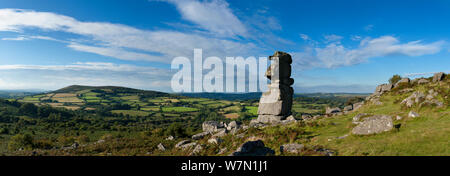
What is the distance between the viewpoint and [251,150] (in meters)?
12.1

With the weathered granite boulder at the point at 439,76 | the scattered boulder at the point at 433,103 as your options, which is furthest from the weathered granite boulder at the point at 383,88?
the scattered boulder at the point at 433,103

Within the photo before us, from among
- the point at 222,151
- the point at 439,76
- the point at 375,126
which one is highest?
the point at 439,76

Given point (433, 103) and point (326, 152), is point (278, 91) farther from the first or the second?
point (326, 152)

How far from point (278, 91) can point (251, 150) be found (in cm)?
1980

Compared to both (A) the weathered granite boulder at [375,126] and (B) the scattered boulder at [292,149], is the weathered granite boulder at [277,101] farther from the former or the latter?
(B) the scattered boulder at [292,149]

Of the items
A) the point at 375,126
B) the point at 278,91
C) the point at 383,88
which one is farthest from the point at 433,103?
the point at 383,88

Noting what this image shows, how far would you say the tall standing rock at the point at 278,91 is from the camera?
30328 mm

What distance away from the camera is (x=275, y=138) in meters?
16.6

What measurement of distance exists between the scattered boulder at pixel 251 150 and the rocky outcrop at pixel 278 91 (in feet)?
58.2

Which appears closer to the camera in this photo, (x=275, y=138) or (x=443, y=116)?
(x=443, y=116)
